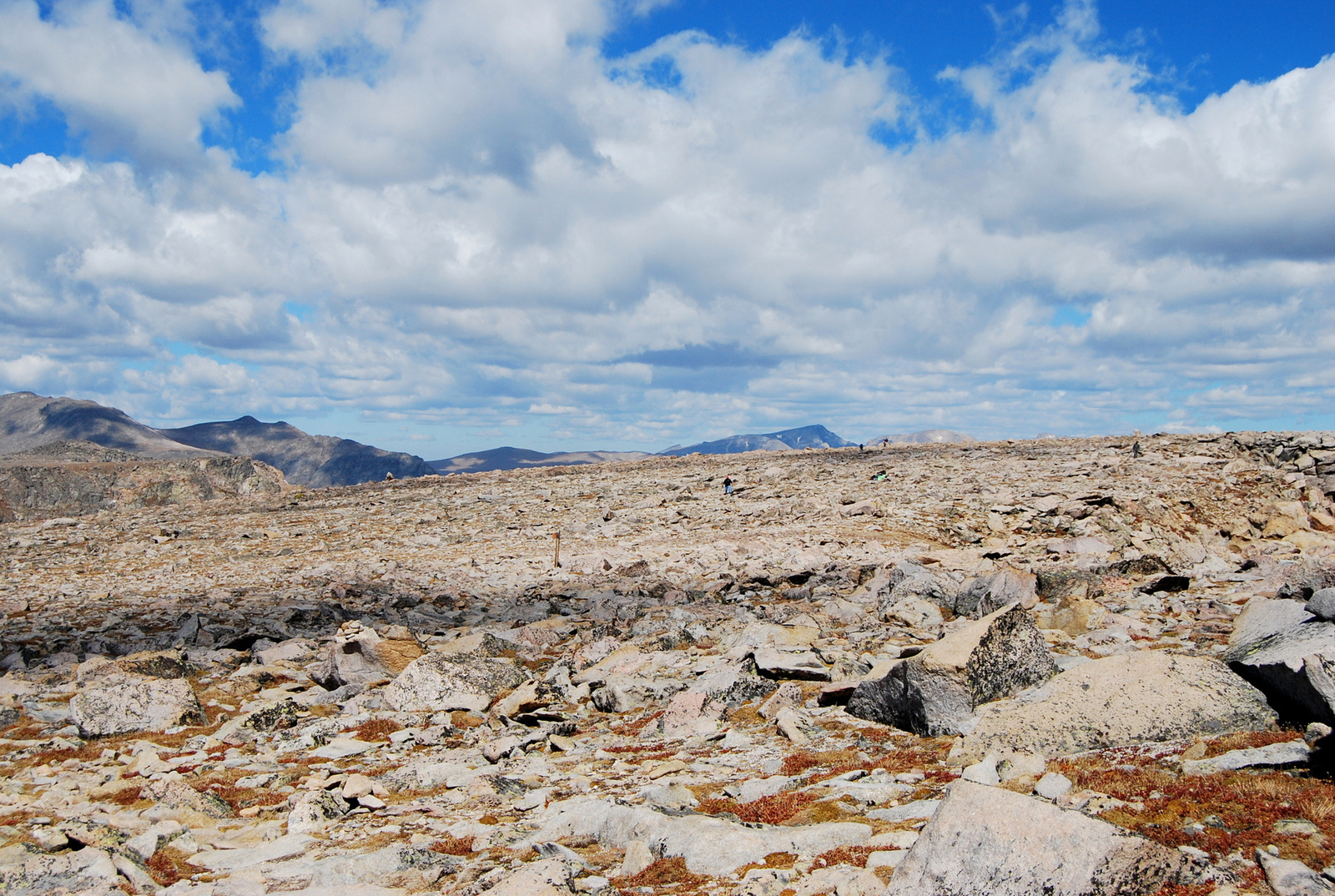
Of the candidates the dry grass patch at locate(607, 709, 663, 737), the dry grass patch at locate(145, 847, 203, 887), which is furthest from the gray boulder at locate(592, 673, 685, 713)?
the dry grass patch at locate(145, 847, 203, 887)

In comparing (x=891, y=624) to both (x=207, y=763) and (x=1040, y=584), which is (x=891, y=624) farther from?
(x=207, y=763)

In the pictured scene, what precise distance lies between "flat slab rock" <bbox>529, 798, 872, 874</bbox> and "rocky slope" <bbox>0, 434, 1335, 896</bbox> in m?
0.04

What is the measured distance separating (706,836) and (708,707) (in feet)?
18.1

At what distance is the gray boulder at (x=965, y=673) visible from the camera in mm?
10523

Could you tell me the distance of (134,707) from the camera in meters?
13.5

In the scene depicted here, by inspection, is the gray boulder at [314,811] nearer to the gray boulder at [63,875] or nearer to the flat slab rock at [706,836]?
the gray boulder at [63,875]

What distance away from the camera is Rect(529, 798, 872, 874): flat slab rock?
7.18 metres

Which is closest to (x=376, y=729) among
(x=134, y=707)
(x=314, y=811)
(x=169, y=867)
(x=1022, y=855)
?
(x=314, y=811)

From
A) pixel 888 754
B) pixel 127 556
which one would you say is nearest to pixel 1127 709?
pixel 888 754

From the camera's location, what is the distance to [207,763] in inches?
462

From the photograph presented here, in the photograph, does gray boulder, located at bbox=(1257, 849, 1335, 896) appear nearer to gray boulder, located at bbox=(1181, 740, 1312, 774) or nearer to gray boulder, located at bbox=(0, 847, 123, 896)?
gray boulder, located at bbox=(1181, 740, 1312, 774)

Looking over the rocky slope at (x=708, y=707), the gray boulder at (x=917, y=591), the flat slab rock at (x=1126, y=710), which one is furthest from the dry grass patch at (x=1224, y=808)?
the gray boulder at (x=917, y=591)

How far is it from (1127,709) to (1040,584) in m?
9.28

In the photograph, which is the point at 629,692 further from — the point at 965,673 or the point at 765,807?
the point at 965,673
